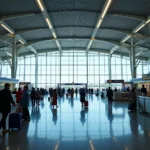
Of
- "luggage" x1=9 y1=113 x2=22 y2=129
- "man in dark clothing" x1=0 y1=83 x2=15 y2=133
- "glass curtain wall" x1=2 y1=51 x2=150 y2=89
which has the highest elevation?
"glass curtain wall" x1=2 y1=51 x2=150 y2=89

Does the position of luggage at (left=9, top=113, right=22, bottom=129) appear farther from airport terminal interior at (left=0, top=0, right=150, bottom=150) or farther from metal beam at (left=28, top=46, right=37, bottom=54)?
metal beam at (left=28, top=46, right=37, bottom=54)

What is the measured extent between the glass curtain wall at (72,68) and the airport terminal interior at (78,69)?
0.71 ft

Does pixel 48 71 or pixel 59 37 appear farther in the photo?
pixel 48 71

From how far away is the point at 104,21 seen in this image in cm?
2516

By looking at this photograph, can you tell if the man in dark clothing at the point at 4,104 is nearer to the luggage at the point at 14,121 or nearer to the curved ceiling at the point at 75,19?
the luggage at the point at 14,121

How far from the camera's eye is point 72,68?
44.4 metres

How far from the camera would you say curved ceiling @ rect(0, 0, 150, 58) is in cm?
1977

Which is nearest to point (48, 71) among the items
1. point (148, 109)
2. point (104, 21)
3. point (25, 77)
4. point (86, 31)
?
point (25, 77)

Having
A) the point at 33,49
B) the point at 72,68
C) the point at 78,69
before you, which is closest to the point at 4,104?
the point at 33,49

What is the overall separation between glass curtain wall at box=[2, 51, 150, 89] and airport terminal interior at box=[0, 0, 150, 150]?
0.22 meters

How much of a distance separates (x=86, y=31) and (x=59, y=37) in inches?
229

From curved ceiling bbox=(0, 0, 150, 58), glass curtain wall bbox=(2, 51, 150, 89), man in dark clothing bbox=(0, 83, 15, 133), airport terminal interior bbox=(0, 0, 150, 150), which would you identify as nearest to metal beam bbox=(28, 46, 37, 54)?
airport terminal interior bbox=(0, 0, 150, 150)

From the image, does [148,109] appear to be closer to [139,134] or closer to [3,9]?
[139,134]

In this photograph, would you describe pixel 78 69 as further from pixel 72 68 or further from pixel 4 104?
pixel 4 104
